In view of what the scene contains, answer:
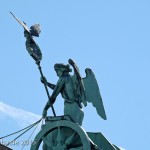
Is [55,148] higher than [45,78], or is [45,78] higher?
[45,78]

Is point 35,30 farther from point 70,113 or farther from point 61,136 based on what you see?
point 61,136

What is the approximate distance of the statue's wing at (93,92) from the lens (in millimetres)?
21672

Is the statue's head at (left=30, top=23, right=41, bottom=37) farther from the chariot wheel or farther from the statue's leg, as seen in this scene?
the chariot wheel

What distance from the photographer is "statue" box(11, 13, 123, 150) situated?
21188 mm

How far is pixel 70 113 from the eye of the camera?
71.1 ft

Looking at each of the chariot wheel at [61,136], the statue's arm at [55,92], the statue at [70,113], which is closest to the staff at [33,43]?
the statue at [70,113]

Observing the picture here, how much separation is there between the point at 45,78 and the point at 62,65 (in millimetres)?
583

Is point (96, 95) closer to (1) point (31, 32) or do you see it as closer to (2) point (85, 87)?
(2) point (85, 87)

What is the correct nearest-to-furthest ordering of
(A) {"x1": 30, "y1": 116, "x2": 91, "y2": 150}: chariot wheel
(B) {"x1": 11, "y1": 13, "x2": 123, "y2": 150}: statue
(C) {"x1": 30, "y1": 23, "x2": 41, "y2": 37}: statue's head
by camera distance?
(A) {"x1": 30, "y1": 116, "x2": 91, "y2": 150}: chariot wheel → (B) {"x1": 11, "y1": 13, "x2": 123, "y2": 150}: statue → (C) {"x1": 30, "y1": 23, "x2": 41, "y2": 37}: statue's head

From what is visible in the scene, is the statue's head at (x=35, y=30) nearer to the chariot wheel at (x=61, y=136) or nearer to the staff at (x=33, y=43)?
the staff at (x=33, y=43)

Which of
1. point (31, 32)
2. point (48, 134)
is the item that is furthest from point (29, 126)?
point (31, 32)

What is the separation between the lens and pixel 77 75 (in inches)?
857

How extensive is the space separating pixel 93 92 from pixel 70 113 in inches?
32.3

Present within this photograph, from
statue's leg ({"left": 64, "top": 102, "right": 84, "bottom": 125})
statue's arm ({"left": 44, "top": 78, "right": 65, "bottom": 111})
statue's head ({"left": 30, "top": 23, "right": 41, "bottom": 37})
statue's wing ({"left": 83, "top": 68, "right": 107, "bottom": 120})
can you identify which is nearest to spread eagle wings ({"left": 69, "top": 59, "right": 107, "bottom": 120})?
statue's wing ({"left": 83, "top": 68, "right": 107, "bottom": 120})
